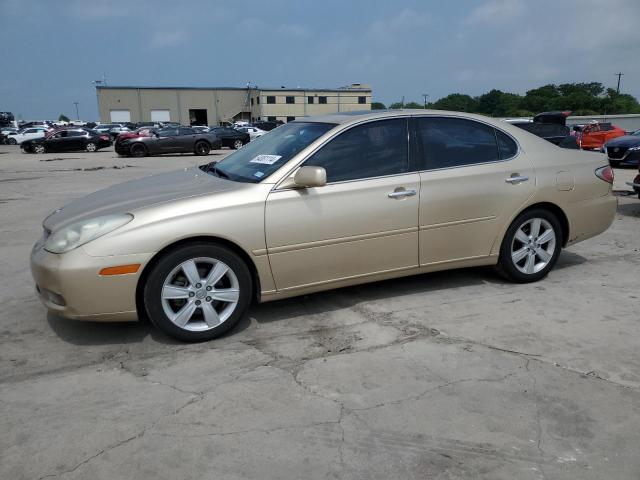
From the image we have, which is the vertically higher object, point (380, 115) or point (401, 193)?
point (380, 115)

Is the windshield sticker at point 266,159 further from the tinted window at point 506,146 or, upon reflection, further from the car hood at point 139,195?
the tinted window at point 506,146

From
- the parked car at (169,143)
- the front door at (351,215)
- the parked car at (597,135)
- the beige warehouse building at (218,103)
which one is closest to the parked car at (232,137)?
the parked car at (169,143)

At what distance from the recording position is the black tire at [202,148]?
82.9 feet

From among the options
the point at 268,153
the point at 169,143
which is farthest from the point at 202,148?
the point at 268,153

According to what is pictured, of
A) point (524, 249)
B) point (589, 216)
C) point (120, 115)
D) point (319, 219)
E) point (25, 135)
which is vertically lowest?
point (524, 249)

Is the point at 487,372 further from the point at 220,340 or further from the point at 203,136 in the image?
the point at 203,136

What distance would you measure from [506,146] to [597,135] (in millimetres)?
20619

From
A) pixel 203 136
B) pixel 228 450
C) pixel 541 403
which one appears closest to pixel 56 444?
pixel 228 450

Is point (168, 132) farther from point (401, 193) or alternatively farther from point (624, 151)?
point (401, 193)

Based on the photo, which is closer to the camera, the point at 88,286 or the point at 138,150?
the point at 88,286

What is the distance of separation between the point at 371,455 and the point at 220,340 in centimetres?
167

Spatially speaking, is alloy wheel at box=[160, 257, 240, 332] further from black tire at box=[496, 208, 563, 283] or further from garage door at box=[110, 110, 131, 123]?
garage door at box=[110, 110, 131, 123]

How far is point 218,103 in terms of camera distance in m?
90.2

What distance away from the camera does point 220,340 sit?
3889 mm
